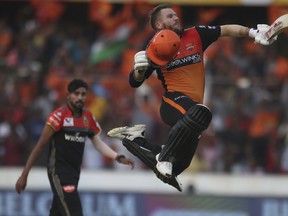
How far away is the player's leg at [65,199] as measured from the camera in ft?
37.3

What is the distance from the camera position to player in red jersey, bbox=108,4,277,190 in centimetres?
981

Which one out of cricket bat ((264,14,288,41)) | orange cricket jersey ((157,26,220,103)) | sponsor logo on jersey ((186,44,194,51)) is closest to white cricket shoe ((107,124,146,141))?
orange cricket jersey ((157,26,220,103))

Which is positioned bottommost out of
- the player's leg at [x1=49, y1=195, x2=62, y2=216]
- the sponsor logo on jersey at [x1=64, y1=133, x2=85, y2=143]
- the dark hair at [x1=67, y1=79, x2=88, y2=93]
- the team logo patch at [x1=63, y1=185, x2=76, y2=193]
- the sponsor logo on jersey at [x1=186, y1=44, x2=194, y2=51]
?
the player's leg at [x1=49, y1=195, x2=62, y2=216]

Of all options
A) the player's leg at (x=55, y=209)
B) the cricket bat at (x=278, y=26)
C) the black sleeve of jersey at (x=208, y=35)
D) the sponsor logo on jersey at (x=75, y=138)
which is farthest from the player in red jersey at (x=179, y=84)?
the player's leg at (x=55, y=209)

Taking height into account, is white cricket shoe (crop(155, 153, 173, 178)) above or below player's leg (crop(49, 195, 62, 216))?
above

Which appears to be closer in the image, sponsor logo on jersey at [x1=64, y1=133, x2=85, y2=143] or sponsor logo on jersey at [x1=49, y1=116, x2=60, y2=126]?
sponsor logo on jersey at [x1=49, y1=116, x2=60, y2=126]

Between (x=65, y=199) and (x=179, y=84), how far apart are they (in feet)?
7.46

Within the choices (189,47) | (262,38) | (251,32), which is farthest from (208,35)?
(262,38)

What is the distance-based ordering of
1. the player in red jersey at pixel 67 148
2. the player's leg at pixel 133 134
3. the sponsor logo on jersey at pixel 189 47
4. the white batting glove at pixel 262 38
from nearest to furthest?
the white batting glove at pixel 262 38
the sponsor logo on jersey at pixel 189 47
the player's leg at pixel 133 134
the player in red jersey at pixel 67 148

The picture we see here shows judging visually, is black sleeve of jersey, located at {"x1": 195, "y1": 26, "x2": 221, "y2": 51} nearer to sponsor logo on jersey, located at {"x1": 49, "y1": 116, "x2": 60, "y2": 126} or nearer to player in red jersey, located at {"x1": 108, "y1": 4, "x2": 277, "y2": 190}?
player in red jersey, located at {"x1": 108, "y1": 4, "x2": 277, "y2": 190}

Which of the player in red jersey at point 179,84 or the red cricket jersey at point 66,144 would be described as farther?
the red cricket jersey at point 66,144

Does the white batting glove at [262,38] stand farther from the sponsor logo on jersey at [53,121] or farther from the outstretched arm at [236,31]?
the sponsor logo on jersey at [53,121]

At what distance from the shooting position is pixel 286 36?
17.8 m

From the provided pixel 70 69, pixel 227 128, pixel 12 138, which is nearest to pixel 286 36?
pixel 227 128
